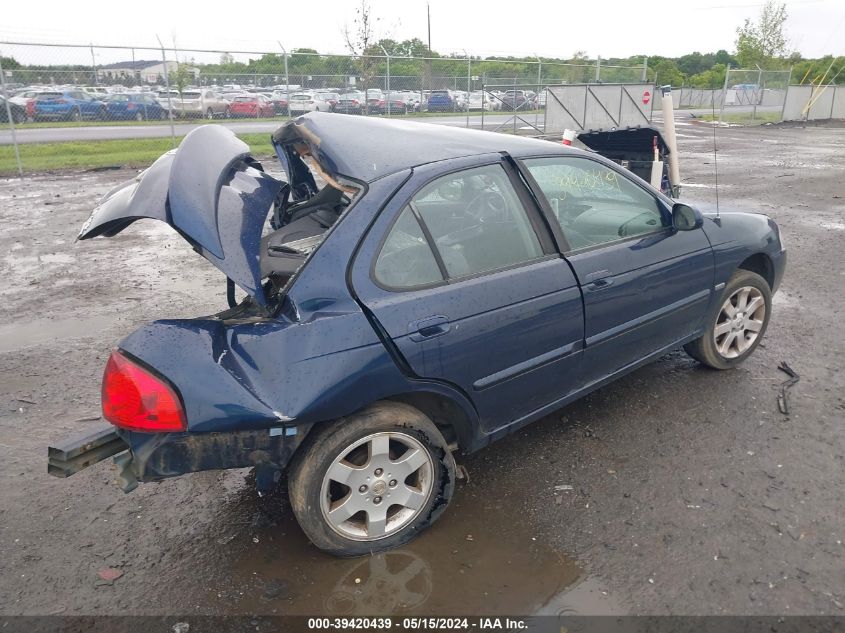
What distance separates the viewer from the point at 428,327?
2.68 meters

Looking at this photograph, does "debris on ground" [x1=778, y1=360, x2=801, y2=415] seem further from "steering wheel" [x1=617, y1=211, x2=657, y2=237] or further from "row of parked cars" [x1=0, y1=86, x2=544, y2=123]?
"row of parked cars" [x1=0, y1=86, x2=544, y2=123]

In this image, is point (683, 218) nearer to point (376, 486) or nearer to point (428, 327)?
point (428, 327)

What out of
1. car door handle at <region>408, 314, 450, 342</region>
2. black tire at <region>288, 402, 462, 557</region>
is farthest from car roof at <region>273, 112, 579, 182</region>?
black tire at <region>288, 402, 462, 557</region>

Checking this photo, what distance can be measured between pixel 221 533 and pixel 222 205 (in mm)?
1510

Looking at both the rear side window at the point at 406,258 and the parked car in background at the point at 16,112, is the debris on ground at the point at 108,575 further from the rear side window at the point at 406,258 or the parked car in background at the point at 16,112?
the parked car in background at the point at 16,112

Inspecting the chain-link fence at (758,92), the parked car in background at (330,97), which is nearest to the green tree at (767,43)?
the chain-link fence at (758,92)

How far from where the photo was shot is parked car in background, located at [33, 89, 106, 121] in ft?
56.7

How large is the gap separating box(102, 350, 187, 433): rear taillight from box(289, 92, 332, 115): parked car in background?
16331 millimetres

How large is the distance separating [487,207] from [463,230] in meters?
0.24

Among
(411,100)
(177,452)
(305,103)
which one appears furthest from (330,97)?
(177,452)

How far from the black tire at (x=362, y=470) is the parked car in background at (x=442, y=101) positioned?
18.8 metres

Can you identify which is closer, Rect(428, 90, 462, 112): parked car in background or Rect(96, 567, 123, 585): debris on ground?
Rect(96, 567, 123, 585): debris on ground

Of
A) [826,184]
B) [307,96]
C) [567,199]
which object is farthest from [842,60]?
[567,199]

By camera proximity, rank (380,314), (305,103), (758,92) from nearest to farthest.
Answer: (380,314) → (305,103) → (758,92)
